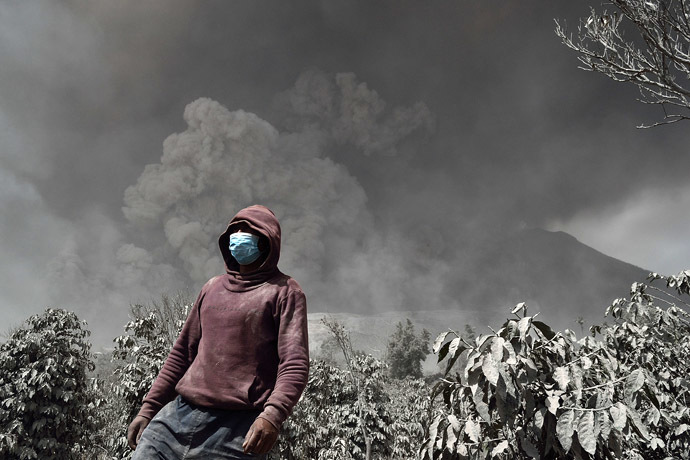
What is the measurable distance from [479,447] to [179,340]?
1843mm

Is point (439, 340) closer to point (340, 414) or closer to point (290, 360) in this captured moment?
point (290, 360)

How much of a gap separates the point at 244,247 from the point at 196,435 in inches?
36.2

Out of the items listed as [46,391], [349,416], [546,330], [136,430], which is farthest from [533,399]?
[349,416]

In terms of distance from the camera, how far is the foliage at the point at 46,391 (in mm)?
8172

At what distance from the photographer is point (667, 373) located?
4609 mm

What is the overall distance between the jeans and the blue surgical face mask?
2.50 feet

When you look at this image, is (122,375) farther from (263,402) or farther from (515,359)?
(515,359)

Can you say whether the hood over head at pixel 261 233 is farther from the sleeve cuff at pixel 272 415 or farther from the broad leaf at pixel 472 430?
the broad leaf at pixel 472 430

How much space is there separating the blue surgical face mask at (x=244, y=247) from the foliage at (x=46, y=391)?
330 inches

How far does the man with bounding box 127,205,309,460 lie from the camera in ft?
6.29

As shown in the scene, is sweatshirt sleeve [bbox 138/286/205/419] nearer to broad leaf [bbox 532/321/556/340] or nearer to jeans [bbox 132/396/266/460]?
jeans [bbox 132/396/266/460]

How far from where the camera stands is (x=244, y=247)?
2268mm

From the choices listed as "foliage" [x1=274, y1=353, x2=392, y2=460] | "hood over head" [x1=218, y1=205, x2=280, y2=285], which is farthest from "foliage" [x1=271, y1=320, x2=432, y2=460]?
"hood over head" [x1=218, y1=205, x2=280, y2=285]

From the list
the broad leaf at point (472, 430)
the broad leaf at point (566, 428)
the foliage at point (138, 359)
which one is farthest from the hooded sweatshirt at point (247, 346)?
the foliage at point (138, 359)
